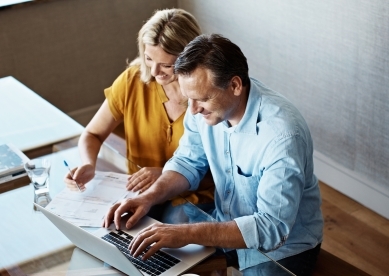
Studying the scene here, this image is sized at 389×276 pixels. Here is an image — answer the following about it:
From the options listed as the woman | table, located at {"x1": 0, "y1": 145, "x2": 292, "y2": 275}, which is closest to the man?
table, located at {"x1": 0, "y1": 145, "x2": 292, "y2": 275}

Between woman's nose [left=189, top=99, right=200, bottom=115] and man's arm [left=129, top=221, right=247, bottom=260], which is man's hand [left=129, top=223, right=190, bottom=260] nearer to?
man's arm [left=129, top=221, right=247, bottom=260]

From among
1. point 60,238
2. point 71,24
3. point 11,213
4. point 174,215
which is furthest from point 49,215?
point 71,24

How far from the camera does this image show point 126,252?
5.78 ft

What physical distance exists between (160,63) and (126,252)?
0.82 m

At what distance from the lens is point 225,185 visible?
2.15 m

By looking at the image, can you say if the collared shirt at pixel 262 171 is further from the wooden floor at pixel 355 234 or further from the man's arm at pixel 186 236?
the wooden floor at pixel 355 234

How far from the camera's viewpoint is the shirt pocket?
80.0 inches

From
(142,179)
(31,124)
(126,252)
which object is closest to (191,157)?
(142,179)

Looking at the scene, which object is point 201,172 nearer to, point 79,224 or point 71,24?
point 79,224

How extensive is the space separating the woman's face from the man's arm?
733 millimetres

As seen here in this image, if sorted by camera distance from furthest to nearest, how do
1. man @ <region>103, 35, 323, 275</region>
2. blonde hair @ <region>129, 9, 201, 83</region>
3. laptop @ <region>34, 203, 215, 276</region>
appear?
blonde hair @ <region>129, 9, 201, 83</region> → man @ <region>103, 35, 323, 275</region> → laptop @ <region>34, 203, 215, 276</region>

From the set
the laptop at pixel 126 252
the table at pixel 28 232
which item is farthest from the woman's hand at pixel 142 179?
the laptop at pixel 126 252

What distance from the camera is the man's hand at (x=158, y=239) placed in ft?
5.71

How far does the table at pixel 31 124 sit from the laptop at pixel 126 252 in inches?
26.4
